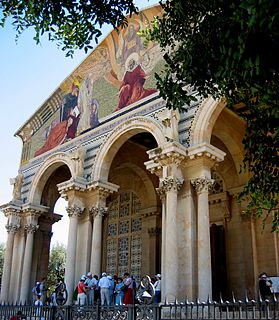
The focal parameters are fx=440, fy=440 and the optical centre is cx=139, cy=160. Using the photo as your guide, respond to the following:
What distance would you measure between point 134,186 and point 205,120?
9250 mm

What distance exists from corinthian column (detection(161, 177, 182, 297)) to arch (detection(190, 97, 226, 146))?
165 centimetres

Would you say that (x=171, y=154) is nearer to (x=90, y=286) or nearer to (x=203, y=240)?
(x=203, y=240)

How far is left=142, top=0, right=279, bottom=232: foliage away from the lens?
5750 millimetres

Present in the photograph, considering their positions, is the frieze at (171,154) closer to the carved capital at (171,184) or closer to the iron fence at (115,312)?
the carved capital at (171,184)

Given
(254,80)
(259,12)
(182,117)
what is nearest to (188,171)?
(182,117)

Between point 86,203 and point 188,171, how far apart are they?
535 centimetres

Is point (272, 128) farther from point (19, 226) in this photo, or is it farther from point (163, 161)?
point (19, 226)

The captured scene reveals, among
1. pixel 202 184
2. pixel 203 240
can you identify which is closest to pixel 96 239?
pixel 203 240

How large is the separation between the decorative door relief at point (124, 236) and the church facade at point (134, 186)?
2.3 inches

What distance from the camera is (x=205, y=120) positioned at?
1525 centimetres

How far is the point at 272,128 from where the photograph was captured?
7.91 m

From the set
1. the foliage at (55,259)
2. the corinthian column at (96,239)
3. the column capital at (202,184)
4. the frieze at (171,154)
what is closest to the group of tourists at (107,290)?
the corinthian column at (96,239)

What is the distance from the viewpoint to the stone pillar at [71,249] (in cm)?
1720

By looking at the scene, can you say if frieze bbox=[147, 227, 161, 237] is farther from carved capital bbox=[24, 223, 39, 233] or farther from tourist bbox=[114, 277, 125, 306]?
tourist bbox=[114, 277, 125, 306]
